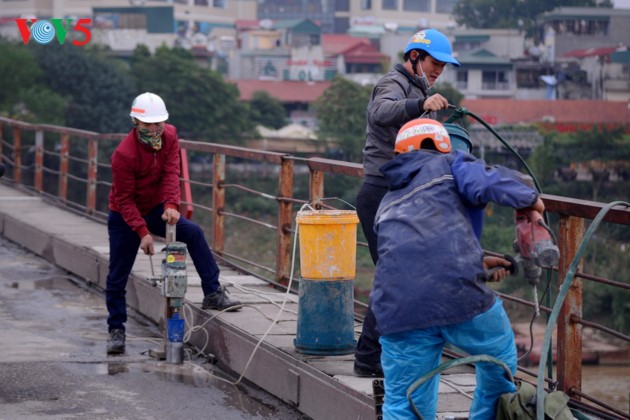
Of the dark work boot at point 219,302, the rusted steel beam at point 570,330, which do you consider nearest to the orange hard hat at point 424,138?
the rusted steel beam at point 570,330

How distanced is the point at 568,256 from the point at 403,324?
1.59 m

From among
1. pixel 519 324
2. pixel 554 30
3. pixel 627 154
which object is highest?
pixel 554 30

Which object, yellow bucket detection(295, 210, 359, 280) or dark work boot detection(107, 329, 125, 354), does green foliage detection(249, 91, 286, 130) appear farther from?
yellow bucket detection(295, 210, 359, 280)

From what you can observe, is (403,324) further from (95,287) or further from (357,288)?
(357,288)

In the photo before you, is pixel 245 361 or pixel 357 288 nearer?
pixel 245 361

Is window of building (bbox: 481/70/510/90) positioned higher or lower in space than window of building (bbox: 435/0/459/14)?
lower

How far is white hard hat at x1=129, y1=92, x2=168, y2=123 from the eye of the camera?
7.37m

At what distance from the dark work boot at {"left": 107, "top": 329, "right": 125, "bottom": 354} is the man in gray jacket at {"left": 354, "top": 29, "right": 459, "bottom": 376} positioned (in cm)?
213

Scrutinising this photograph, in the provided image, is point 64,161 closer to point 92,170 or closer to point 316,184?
point 92,170

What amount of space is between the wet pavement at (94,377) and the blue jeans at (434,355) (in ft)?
5.78

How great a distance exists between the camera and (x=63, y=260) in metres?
11.3

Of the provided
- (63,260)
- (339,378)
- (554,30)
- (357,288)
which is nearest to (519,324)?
(357,288)

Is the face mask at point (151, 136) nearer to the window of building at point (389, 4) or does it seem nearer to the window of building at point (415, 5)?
the window of building at point (389, 4)

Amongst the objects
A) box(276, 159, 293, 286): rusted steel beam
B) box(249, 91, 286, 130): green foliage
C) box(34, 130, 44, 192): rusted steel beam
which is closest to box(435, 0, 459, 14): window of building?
box(249, 91, 286, 130): green foliage
